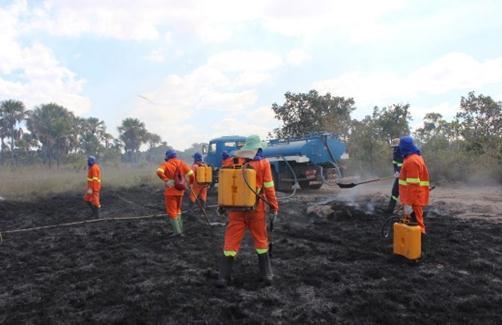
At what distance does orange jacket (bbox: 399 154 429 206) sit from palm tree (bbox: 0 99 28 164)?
46055 millimetres

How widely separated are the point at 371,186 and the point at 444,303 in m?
12.9

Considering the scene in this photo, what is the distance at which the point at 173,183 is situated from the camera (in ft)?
23.0

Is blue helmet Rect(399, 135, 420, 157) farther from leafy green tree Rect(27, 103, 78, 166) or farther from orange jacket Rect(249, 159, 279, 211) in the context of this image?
leafy green tree Rect(27, 103, 78, 166)

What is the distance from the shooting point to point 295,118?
22.6 m

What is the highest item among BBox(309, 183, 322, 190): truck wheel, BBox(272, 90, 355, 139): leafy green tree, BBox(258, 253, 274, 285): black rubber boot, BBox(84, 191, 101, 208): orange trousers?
BBox(272, 90, 355, 139): leafy green tree

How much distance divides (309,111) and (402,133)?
208 inches

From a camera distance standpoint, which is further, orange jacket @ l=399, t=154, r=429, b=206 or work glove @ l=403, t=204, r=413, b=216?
work glove @ l=403, t=204, r=413, b=216

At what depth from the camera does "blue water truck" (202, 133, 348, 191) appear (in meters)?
13.8

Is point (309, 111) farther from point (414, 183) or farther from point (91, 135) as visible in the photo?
point (91, 135)

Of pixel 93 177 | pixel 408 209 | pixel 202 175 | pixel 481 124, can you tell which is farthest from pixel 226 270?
pixel 481 124

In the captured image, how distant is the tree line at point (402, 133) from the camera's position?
15.6 meters

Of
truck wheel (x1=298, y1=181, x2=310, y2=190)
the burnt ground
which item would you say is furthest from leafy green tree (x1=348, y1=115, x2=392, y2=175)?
the burnt ground

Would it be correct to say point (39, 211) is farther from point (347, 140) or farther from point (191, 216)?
point (347, 140)

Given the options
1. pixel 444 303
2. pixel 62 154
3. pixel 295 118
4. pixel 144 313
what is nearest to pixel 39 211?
pixel 144 313
